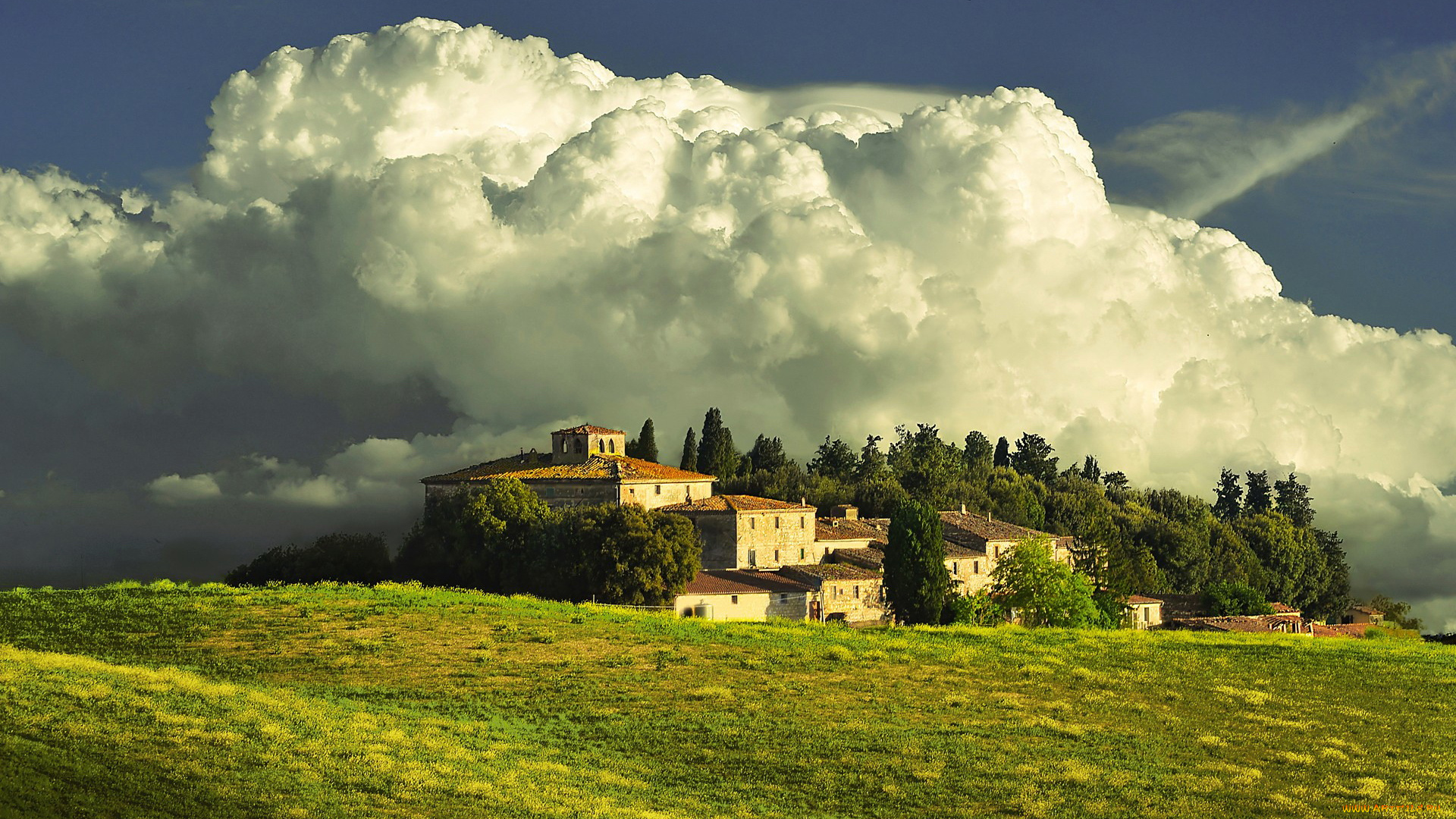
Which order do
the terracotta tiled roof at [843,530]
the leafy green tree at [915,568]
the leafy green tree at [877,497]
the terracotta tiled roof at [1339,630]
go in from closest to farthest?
the leafy green tree at [915,568], the terracotta tiled roof at [843,530], the terracotta tiled roof at [1339,630], the leafy green tree at [877,497]

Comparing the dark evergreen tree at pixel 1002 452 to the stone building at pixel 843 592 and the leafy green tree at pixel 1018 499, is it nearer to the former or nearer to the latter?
the leafy green tree at pixel 1018 499

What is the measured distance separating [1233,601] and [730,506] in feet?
173

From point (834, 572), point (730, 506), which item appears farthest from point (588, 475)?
point (834, 572)

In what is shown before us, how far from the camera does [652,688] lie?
39969mm

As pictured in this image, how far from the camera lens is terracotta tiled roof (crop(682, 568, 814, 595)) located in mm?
74775

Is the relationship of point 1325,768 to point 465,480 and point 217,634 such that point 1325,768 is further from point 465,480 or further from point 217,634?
point 465,480

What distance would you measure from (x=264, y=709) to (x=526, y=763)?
23.0 feet

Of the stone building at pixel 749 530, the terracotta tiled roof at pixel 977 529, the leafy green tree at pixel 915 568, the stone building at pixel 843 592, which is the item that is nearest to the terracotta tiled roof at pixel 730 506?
the stone building at pixel 749 530

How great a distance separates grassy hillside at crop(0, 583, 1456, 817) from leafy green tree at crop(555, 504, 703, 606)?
495 inches

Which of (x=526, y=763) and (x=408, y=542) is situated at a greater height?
(x=408, y=542)

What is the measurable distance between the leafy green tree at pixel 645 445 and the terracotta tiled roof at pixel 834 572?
29.6 metres

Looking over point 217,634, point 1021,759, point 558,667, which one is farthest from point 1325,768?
point 217,634

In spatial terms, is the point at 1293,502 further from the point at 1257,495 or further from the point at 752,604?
the point at 752,604

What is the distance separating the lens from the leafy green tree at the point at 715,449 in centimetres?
12475
